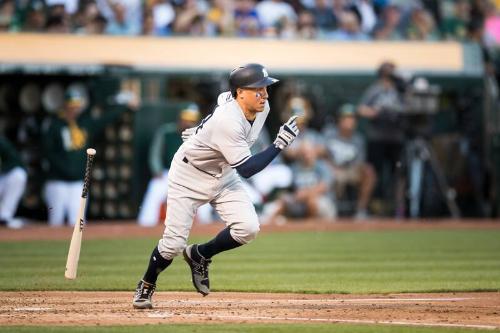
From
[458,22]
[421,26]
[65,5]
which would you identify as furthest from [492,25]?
[65,5]

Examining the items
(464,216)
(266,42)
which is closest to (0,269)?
(266,42)

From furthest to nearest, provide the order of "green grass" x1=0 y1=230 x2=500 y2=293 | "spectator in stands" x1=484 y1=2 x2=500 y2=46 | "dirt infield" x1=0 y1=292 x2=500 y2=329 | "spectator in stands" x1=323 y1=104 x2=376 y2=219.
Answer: "spectator in stands" x1=484 y1=2 x2=500 y2=46, "spectator in stands" x1=323 y1=104 x2=376 y2=219, "green grass" x1=0 y1=230 x2=500 y2=293, "dirt infield" x1=0 y1=292 x2=500 y2=329

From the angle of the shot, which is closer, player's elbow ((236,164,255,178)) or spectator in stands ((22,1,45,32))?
player's elbow ((236,164,255,178))

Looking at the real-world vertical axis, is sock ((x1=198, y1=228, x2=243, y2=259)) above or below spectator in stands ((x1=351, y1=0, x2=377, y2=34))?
below

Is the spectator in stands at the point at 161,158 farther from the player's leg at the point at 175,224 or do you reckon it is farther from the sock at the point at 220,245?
the player's leg at the point at 175,224

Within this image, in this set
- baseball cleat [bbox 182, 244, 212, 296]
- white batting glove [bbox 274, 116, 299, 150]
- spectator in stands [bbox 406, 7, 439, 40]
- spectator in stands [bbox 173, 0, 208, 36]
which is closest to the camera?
white batting glove [bbox 274, 116, 299, 150]

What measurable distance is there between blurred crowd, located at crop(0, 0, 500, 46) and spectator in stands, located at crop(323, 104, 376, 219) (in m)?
2.04

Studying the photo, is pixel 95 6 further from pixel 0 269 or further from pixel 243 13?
pixel 0 269

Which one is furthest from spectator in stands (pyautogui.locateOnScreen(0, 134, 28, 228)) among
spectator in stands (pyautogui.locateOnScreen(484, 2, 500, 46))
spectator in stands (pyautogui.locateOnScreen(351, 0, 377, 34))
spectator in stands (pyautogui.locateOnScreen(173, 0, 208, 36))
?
spectator in stands (pyautogui.locateOnScreen(484, 2, 500, 46))

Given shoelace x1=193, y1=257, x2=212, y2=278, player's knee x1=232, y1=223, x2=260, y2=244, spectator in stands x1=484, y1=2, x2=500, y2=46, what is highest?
spectator in stands x1=484, y1=2, x2=500, y2=46

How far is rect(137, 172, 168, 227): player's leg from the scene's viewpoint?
18.3m

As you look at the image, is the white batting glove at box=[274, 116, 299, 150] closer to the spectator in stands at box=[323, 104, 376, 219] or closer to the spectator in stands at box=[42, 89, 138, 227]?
the spectator in stands at box=[42, 89, 138, 227]

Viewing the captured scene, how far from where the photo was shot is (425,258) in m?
13.4

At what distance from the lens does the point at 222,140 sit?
8266 mm
